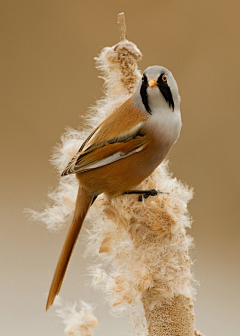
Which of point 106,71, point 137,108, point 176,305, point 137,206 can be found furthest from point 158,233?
point 106,71

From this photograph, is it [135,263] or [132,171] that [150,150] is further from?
[135,263]

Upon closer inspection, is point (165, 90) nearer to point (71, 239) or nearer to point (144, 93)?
point (144, 93)

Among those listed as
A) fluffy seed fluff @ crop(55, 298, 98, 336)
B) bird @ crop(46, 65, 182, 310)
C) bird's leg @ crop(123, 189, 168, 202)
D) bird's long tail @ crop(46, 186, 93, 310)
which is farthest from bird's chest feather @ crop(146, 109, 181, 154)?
fluffy seed fluff @ crop(55, 298, 98, 336)

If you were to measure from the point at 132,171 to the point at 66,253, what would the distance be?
271mm

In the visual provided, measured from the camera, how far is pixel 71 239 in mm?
1208

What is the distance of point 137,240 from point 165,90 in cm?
39

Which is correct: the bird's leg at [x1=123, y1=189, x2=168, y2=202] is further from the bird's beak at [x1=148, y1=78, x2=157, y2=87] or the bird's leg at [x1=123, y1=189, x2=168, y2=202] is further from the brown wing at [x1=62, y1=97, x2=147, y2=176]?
the bird's beak at [x1=148, y1=78, x2=157, y2=87]

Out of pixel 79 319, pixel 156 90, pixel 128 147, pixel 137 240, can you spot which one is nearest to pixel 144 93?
pixel 156 90

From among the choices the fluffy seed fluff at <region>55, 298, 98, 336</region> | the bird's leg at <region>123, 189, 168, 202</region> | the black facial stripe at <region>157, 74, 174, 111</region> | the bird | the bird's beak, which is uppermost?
the black facial stripe at <region>157, 74, 174, 111</region>

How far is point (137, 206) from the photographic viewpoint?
1.20 meters

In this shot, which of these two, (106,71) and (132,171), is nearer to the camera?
(132,171)

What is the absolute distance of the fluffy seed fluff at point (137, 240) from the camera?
118 cm

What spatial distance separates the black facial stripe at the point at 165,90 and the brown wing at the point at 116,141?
0.07 metres

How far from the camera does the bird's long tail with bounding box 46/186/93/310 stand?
46.4 inches
